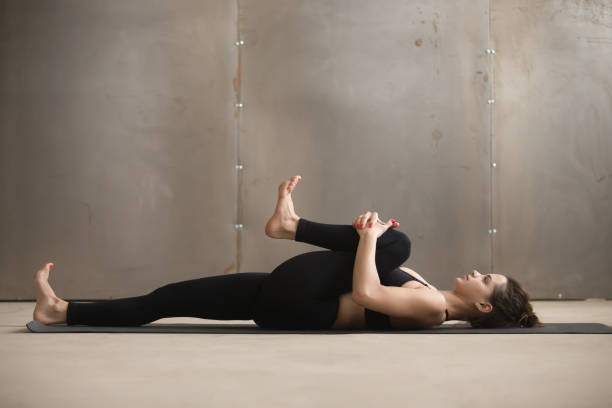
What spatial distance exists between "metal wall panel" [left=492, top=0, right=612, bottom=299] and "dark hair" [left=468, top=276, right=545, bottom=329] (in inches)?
78.2

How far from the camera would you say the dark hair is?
196cm

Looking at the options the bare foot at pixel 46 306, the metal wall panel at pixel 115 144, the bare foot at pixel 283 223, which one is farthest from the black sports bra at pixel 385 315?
the metal wall panel at pixel 115 144

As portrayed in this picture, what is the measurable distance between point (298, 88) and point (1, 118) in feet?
6.79

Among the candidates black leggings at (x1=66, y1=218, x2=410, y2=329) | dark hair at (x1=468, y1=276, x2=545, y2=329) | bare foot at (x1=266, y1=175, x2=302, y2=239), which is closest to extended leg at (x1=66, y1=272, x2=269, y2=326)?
black leggings at (x1=66, y1=218, x2=410, y2=329)

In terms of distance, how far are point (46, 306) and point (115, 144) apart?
6.77ft

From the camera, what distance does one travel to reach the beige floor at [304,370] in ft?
3.62

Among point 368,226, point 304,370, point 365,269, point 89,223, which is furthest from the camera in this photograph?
point 89,223

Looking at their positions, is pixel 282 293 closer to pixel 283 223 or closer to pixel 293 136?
pixel 283 223

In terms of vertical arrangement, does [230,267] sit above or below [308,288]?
below

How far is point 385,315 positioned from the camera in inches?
80.8

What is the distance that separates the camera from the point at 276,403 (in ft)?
3.51

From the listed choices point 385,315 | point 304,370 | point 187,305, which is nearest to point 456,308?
point 385,315

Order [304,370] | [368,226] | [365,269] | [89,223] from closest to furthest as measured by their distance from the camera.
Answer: [304,370] < [365,269] < [368,226] < [89,223]

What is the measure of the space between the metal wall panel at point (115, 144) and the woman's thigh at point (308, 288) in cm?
193
